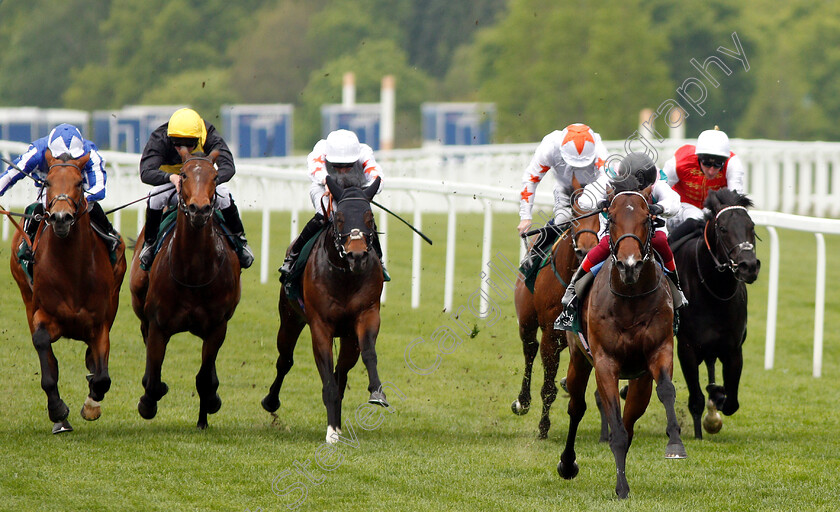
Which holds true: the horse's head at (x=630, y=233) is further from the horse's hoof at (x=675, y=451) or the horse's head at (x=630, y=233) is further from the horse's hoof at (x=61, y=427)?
the horse's hoof at (x=61, y=427)

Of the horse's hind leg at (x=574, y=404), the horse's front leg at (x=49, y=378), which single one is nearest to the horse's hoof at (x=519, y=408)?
the horse's hind leg at (x=574, y=404)

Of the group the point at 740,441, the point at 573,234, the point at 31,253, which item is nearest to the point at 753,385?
the point at 740,441

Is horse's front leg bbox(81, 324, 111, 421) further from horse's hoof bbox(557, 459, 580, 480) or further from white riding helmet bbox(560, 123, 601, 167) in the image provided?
white riding helmet bbox(560, 123, 601, 167)

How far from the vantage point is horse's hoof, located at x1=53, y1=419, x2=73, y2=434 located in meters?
6.89

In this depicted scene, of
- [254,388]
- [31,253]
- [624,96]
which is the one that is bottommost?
[254,388]

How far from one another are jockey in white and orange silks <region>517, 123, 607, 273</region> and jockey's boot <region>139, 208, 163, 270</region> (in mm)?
2245

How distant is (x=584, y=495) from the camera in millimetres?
5793

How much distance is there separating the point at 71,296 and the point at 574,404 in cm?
289

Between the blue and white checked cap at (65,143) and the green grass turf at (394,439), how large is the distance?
1.59 m

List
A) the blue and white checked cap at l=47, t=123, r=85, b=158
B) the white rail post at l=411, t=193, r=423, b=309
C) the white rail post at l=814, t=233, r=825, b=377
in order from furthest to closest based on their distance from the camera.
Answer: the white rail post at l=411, t=193, r=423, b=309 < the white rail post at l=814, t=233, r=825, b=377 < the blue and white checked cap at l=47, t=123, r=85, b=158

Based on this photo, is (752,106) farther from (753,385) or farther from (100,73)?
(753,385)

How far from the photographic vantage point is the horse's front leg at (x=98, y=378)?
272 inches

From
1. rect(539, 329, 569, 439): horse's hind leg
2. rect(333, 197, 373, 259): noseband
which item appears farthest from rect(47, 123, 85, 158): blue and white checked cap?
rect(539, 329, 569, 439): horse's hind leg

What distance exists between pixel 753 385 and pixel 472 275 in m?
3.97
